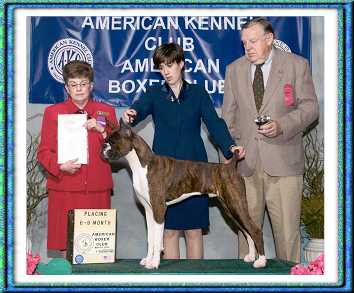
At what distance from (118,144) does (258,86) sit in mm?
866

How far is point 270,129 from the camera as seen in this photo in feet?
11.2

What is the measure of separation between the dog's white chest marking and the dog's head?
0.14 feet

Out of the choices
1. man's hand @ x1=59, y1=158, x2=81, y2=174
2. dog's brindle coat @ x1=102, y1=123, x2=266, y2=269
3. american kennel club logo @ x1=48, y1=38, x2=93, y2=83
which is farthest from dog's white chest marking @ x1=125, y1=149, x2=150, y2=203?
american kennel club logo @ x1=48, y1=38, x2=93, y2=83

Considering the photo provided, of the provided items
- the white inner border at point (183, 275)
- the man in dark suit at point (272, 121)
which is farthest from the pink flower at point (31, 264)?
the man in dark suit at point (272, 121)

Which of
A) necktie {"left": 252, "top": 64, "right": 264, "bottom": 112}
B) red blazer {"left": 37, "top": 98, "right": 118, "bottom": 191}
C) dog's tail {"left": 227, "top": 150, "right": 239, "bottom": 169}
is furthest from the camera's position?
necktie {"left": 252, "top": 64, "right": 264, "bottom": 112}

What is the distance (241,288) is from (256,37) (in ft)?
4.27

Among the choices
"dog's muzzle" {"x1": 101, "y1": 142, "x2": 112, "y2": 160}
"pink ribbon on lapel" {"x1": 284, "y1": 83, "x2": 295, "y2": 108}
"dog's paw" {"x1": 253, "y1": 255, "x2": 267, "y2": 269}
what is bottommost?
"dog's paw" {"x1": 253, "y1": 255, "x2": 267, "y2": 269}

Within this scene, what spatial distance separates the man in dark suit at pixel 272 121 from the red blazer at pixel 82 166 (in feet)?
2.34

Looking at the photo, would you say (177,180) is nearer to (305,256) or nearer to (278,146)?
(278,146)

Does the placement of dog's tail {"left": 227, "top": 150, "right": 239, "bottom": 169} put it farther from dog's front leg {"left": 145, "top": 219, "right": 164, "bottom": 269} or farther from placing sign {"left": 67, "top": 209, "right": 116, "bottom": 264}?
placing sign {"left": 67, "top": 209, "right": 116, "bottom": 264}

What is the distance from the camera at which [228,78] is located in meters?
3.67

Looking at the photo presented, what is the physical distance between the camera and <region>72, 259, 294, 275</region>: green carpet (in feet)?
10.3

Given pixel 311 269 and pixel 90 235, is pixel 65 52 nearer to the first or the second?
pixel 90 235

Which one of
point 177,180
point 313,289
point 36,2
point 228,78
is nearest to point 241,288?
point 313,289
